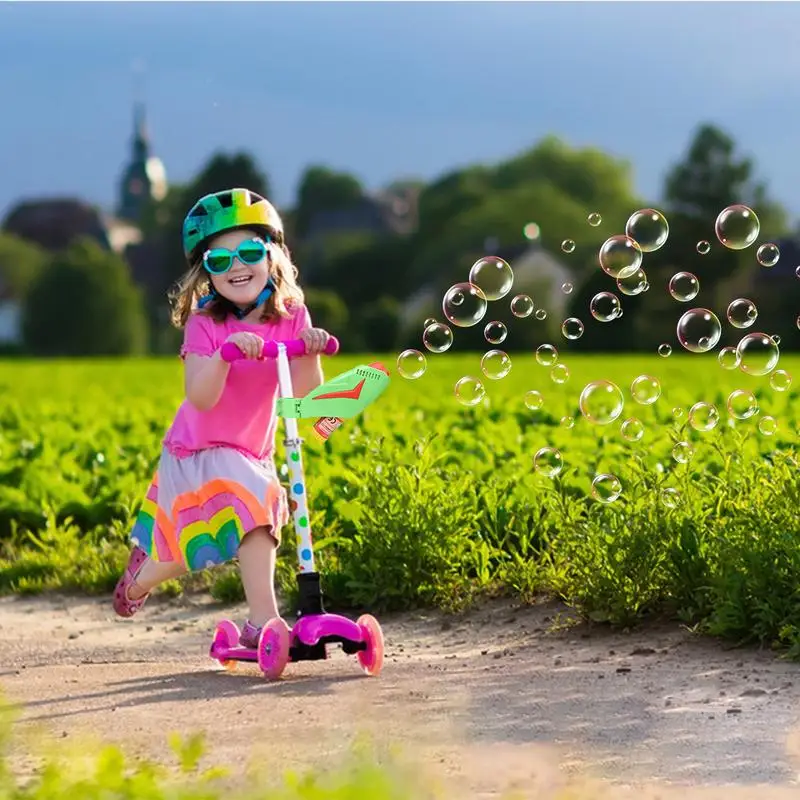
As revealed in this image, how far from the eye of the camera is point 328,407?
5.07m

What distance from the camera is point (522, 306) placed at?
6.49m

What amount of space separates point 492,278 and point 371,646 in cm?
220

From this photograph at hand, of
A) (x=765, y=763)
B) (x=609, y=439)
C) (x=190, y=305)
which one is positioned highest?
(x=190, y=305)

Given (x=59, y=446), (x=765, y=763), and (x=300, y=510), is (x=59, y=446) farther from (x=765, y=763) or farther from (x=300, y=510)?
(x=765, y=763)

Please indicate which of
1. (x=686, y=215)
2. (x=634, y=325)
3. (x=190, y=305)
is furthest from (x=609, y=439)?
(x=686, y=215)

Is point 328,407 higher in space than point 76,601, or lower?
higher

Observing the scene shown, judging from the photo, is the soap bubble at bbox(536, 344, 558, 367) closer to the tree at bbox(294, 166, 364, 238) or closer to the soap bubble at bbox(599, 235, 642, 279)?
the soap bubble at bbox(599, 235, 642, 279)

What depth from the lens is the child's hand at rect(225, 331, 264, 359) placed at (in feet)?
16.4

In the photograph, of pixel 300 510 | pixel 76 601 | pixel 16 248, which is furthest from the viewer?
pixel 16 248

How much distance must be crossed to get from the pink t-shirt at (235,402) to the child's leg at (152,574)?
17.3 inches

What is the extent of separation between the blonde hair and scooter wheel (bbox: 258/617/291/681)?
1040mm

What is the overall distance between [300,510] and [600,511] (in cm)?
191

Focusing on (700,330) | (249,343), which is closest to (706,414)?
(700,330)

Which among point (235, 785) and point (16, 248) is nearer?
point (235, 785)
